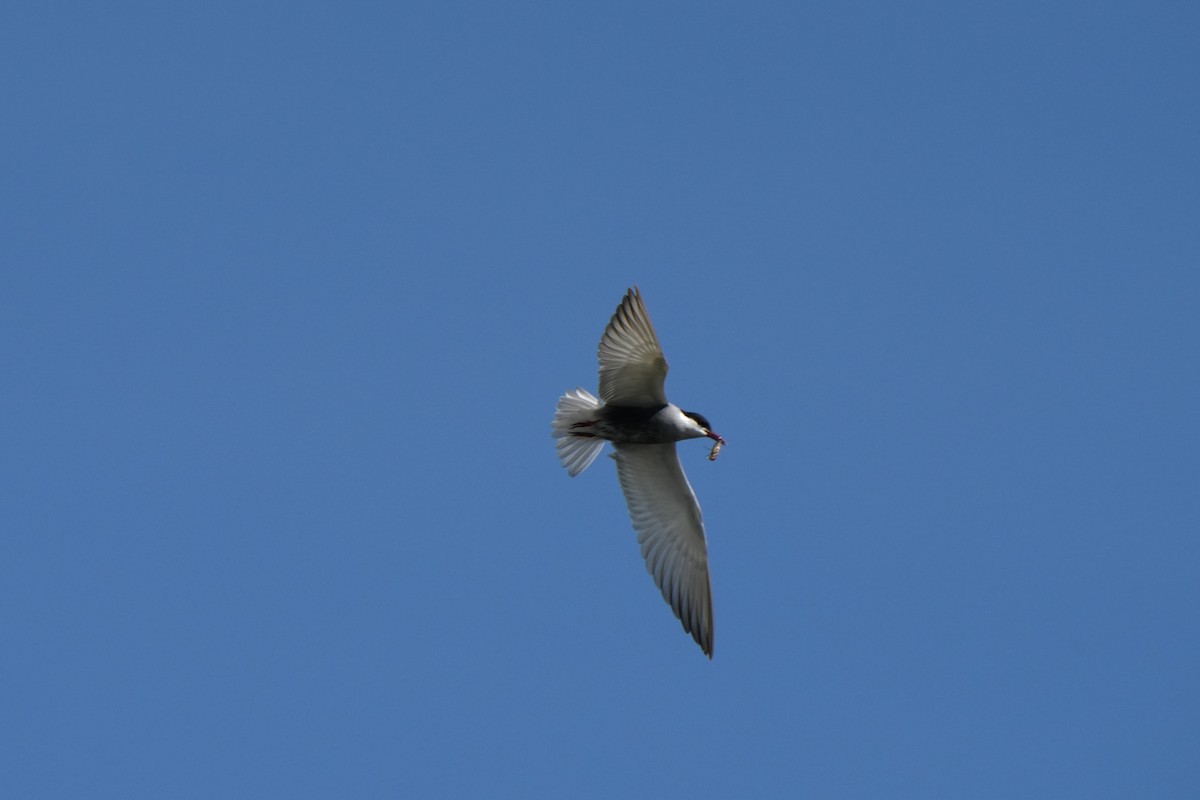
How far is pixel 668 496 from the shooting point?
13180mm

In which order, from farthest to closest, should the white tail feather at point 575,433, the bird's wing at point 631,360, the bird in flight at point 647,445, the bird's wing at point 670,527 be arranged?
the bird's wing at point 670,527
the white tail feather at point 575,433
the bird in flight at point 647,445
the bird's wing at point 631,360

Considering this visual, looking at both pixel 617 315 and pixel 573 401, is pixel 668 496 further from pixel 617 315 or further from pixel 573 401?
pixel 617 315

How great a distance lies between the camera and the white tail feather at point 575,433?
12.4 m

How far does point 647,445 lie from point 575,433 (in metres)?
0.80

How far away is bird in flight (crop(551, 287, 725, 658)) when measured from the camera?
1128 cm

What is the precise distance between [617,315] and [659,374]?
79 centimetres

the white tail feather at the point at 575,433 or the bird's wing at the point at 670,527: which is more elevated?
the white tail feather at the point at 575,433

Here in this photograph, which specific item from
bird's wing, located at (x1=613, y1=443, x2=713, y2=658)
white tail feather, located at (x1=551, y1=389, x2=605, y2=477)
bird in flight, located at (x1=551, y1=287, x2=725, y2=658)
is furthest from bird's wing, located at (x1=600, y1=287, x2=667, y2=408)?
bird's wing, located at (x1=613, y1=443, x2=713, y2=658)

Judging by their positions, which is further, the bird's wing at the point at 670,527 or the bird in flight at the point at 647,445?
the bird's wing at the point at 670,527

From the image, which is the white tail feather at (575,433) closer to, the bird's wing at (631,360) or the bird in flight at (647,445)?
the bird in flight at (647,445)

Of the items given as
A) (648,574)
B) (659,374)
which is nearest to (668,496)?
(648,574)

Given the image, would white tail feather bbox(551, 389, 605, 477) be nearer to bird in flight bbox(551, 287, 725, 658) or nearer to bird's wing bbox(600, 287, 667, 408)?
bird in flight bbox(551, 287, 725, 658)

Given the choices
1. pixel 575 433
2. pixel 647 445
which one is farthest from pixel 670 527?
pixel 575 433

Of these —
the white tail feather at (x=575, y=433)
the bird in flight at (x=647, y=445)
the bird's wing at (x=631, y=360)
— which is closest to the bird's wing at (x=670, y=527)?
the bird in flight at (x=647, y=445)
